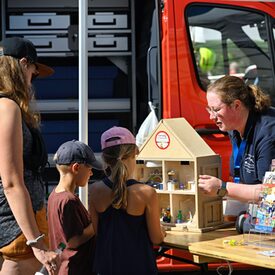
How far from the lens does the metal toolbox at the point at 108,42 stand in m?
5.08

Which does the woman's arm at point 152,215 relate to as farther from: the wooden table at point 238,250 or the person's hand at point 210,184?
the person's hand at point 210,184

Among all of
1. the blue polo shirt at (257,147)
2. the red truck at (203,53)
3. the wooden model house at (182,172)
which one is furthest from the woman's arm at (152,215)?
the red truck at (203,53)

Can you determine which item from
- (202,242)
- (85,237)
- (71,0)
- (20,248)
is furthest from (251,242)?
(71,0)

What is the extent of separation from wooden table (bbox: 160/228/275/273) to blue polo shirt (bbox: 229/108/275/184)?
0.29 metres

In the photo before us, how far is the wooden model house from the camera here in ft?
11.2

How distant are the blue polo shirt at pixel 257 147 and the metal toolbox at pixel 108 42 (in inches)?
75.2

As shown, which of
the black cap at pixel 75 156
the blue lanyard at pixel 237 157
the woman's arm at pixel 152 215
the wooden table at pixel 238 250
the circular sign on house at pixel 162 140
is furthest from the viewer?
the circular sign on house at pixel 162 140

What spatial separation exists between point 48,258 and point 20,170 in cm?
35

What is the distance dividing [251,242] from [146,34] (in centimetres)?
226

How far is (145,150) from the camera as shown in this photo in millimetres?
3689

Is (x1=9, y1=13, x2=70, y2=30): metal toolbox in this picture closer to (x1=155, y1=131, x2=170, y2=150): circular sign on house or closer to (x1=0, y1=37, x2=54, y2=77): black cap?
(x1=155, y1=131, x2=170, y2=150): circular sign on house

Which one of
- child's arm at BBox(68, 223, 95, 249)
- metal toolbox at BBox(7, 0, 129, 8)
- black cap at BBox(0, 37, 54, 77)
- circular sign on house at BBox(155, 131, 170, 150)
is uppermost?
metal toolbox at BBox(7, 0, 129, 8)

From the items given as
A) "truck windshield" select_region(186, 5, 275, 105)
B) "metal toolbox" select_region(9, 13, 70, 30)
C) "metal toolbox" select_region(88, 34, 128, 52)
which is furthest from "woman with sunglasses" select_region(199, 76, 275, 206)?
"metal toolbox" select_region(9, 13, 70, 30)

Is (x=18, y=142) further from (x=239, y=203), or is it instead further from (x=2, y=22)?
(x=2, y=22)
